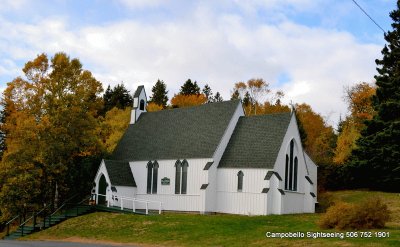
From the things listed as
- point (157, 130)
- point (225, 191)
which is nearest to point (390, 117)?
point (225, 191)

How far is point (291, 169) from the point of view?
3962 centimetres

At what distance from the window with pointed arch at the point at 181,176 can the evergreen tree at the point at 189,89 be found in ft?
186

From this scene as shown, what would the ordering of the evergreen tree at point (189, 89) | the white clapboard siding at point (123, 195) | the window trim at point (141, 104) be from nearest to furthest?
the white clapboard siding at point (123, 195) < the window trim at point (141, 104) < the evergreen tree at point (189, 89)

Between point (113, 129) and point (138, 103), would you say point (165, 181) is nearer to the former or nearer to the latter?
point (138, 103)

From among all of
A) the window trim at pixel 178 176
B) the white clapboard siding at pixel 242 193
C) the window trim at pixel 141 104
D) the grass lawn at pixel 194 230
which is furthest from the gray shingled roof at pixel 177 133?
the grass lawn at pixel 194 230

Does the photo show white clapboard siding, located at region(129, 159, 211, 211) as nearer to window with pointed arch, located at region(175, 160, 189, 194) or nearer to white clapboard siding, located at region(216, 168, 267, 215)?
window with pointed arch, located at region(175, 160, 189, 194)

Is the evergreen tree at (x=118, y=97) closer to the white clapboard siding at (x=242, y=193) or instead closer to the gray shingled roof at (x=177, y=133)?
the gray shingled roof at (x=177, y=133)

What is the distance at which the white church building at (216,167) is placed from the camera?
37.7 metres

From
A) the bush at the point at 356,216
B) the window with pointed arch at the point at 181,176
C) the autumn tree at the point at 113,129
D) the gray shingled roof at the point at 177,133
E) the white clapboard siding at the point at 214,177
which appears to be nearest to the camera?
the bush at the point at 356,216

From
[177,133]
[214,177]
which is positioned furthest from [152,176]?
[214,177]

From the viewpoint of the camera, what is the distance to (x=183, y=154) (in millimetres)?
41781

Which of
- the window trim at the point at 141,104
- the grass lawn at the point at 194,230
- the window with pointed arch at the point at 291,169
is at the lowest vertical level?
the grass lawn at the point at 194,230

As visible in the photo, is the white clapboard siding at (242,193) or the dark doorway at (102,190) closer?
the white clapboard siding at (242,193)

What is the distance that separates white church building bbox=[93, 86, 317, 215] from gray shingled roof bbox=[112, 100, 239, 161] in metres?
0.10
